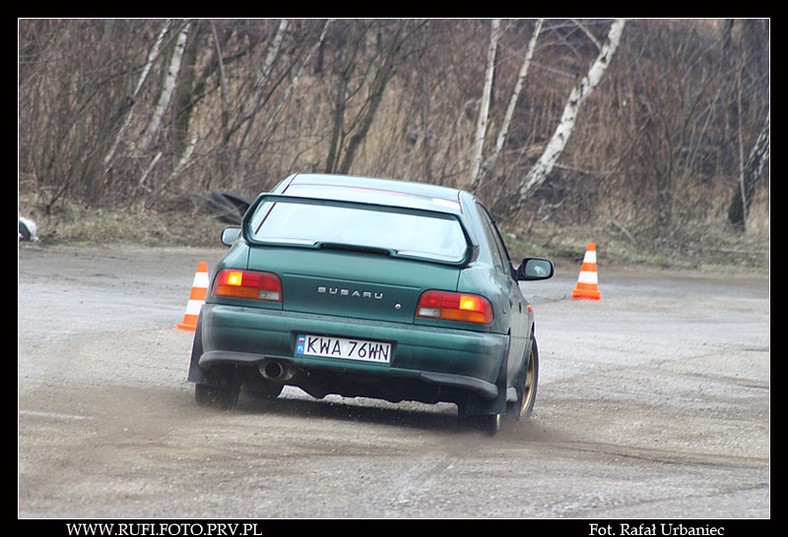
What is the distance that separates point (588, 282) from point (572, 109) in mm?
11822

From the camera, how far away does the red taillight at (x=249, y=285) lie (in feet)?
25.3

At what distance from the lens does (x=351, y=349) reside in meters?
7.59

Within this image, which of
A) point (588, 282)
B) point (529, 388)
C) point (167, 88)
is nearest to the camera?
point (529, 388)

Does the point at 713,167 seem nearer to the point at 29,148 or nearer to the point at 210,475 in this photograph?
the point at 29,148

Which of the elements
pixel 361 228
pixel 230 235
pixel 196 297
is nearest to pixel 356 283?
pixel 361 228

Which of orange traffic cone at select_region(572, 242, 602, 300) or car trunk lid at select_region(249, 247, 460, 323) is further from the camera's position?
orange traffic cone at select_region(572, 242, 602, 300)

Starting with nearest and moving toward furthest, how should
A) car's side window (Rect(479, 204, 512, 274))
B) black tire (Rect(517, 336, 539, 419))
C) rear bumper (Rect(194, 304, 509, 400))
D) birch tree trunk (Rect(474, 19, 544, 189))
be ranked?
rear bumper (Rect(194, 304, 509, 400)) → car's side window (Rect(479, 204, 512, 274)) → black tire (Rect(517, 336, 539, 419)) → birch tree trunk (Rect(474, 19, 544, 189))

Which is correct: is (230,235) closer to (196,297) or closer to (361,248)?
(361,248)

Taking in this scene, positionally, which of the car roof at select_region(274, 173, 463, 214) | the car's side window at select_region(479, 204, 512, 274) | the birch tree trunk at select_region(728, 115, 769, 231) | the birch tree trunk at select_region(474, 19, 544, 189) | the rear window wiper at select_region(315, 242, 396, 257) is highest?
the car roof at select_region(274, 173, 463, 214)

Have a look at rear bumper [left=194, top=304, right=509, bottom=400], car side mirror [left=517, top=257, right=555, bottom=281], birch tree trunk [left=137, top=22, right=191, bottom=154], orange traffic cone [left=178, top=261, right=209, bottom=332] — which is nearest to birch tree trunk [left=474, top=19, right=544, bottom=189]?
birch tree trunk [left=137, top=22, right=191, bottom=154]

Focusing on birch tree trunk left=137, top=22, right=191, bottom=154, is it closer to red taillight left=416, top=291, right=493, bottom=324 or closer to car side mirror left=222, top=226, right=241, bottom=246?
car side mirror left=222, top=226, right=241, bottom=246

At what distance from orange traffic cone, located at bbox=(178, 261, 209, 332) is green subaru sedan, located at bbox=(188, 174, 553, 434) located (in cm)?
415

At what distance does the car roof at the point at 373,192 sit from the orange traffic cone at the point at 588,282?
34.7ft

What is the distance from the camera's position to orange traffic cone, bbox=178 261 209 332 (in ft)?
40.3
